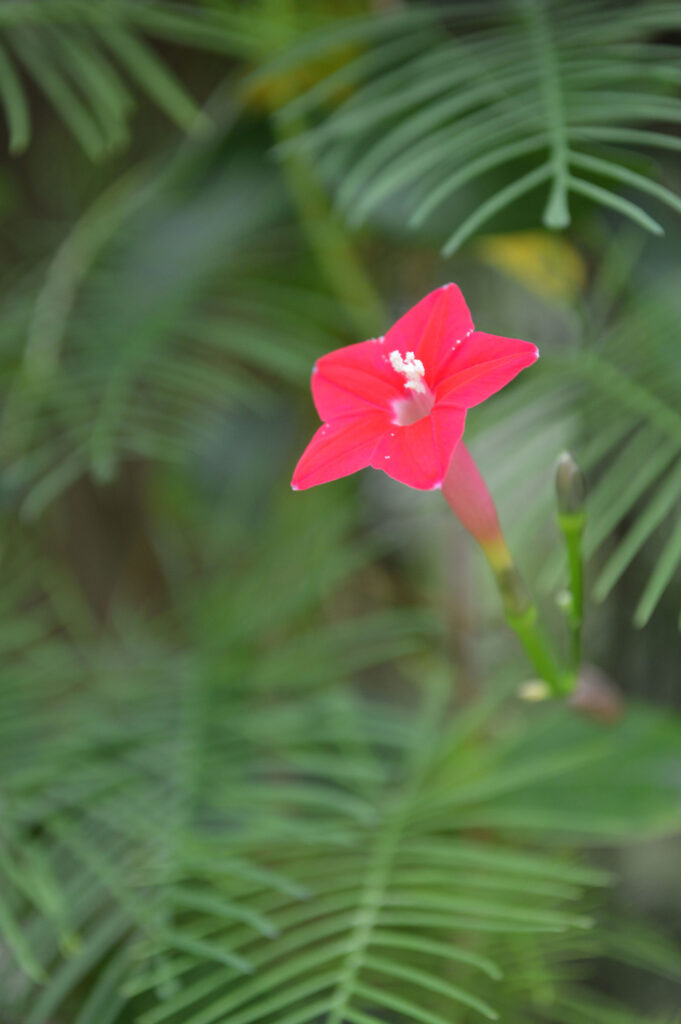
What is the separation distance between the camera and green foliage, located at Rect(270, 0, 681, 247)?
397 millimetres

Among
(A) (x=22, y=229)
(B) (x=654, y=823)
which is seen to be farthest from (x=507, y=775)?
(A) (x=22, y=229)

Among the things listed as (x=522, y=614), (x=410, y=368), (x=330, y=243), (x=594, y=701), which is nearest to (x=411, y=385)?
(x=410, y=368)

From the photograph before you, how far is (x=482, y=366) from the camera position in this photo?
0.31m

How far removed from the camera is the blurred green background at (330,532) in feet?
1.49

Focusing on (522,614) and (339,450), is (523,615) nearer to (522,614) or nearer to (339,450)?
(522,614)

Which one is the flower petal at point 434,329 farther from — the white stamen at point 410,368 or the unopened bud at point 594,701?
the unopened bud at point 594,701

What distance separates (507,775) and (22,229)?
665 millimetres

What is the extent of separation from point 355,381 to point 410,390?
2cm

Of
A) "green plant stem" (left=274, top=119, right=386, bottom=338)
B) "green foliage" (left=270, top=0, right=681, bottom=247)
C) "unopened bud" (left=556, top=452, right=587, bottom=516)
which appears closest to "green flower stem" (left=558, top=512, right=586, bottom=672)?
"unopened bud" (left=556, top=452, right=587, bottom=516)

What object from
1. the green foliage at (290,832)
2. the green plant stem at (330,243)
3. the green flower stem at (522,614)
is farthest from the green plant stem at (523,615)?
the green plant stem at (330,243)

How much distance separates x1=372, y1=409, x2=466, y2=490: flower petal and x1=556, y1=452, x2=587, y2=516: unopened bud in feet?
0.23

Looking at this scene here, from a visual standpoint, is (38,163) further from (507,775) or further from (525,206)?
(507,775)

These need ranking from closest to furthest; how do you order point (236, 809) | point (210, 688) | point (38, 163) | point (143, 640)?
point (236, 809), point (210, 688), point (143, 640), point (38, 163)

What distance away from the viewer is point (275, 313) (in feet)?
2.26
